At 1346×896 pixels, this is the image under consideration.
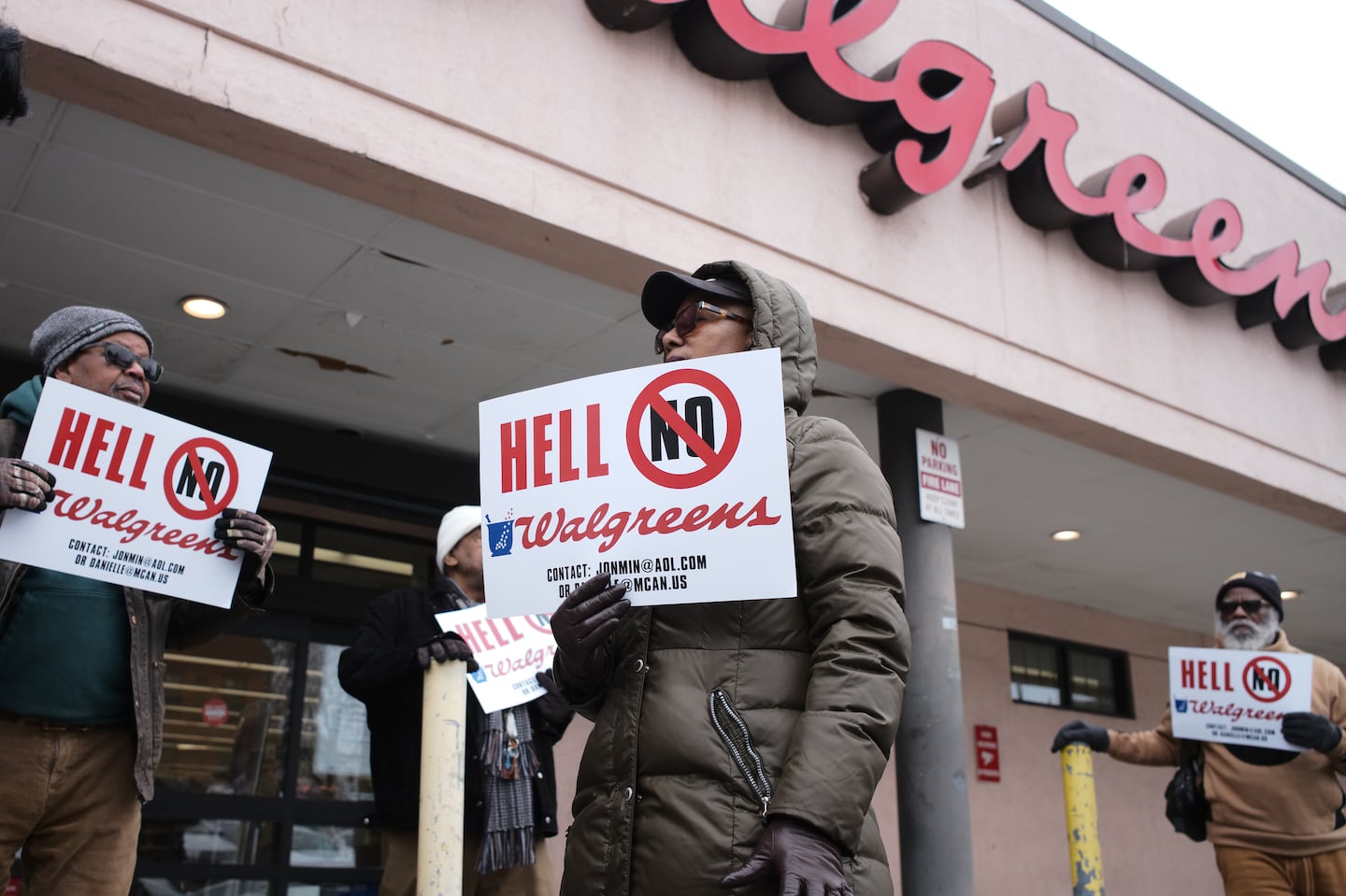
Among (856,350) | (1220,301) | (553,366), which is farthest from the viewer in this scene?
(1220,301)

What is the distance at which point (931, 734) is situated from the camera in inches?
224

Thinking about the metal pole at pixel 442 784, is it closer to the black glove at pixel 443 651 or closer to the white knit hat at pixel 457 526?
the black glove at pixel 443 651

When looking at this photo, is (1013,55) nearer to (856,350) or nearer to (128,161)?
(856,350)

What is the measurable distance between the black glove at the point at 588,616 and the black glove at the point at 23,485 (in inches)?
51.8

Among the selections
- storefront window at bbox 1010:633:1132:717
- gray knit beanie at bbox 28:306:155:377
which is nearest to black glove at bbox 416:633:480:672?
gray knit beanie at bbox 28:306:155:377

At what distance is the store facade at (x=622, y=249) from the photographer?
4262 mm

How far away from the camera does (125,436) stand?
2.83 m

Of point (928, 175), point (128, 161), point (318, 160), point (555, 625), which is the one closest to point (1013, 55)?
point (928, 175)

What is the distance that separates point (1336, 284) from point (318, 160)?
837cm

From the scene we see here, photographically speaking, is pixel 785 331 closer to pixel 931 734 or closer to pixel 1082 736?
pixel 1082 736

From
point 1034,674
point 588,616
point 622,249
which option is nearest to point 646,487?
point 588,616

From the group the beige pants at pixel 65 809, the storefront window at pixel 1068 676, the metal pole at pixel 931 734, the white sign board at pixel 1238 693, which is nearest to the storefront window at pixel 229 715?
the metal pole at pixel 931 734

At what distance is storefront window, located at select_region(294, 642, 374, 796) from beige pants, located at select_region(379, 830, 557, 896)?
279 centimetres

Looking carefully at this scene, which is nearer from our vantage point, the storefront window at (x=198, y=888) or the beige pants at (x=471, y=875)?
the beige pants at (x=471, y=875)
